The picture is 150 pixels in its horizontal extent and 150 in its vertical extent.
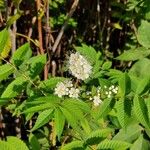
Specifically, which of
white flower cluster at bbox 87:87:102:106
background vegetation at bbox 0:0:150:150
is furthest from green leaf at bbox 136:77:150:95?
white flower cluster at bbox 87:87:102:106

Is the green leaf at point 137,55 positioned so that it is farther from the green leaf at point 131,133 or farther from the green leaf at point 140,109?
the green leaf at point 140,109

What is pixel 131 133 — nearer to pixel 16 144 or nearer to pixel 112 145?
pixel 112 145

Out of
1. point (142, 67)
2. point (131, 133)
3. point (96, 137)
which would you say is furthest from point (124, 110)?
point (142, 67)

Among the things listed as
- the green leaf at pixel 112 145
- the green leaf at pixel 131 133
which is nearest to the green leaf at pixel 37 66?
the green leaf at pixel 112 145

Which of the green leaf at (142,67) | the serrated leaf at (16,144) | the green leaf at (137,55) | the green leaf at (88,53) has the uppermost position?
the green leaf at (88,53)

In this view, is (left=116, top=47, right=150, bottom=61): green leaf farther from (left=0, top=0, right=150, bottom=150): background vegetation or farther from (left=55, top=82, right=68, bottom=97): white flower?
(left=55, top=82, right=68, bottom=97): white flower

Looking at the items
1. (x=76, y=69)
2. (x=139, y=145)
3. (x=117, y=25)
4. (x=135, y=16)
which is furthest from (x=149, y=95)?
(x=117, y=25)
